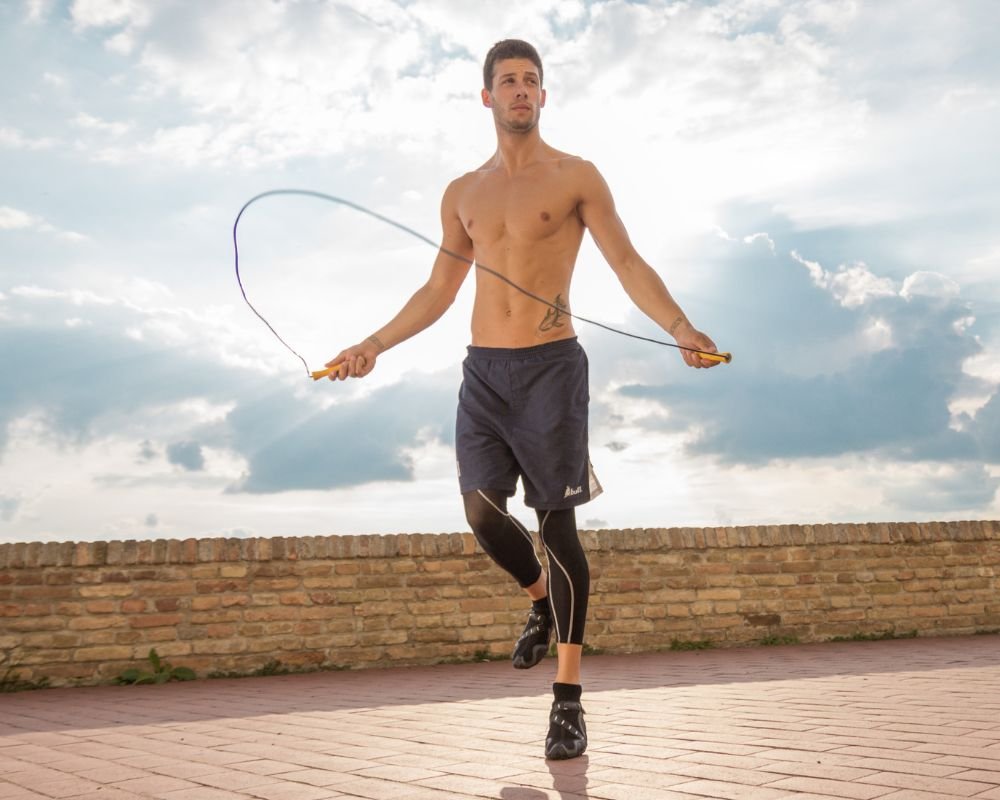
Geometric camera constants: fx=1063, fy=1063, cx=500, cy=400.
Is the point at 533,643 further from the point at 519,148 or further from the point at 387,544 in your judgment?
the point at 387,544

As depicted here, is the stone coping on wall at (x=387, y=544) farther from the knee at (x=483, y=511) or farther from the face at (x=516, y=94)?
the face at (x=516, y=94)

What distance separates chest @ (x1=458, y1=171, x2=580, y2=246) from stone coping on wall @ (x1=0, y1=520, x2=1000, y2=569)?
4896 millimetres

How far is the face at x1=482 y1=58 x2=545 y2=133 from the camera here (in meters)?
3.78

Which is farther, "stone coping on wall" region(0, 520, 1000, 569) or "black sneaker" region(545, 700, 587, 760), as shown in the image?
"stone coping on wall" region(0, 520, 1000, 569)

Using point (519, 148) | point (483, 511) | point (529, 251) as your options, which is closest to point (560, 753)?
point (483, 511)

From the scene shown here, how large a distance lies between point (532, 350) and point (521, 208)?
520mm

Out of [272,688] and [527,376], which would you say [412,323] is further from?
[272,688]

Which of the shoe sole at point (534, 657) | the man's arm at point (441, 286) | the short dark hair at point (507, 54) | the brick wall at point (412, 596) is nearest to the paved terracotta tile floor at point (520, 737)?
the shoe sole at point (534, 657)

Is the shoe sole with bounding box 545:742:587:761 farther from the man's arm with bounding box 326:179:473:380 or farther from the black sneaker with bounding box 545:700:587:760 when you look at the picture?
the man's arm with bounding box 326:179:473:380

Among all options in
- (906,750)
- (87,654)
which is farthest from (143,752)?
(87,654)

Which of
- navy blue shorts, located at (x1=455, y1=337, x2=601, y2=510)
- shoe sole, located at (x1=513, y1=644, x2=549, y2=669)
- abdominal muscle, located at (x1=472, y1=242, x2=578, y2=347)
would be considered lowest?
shoe sole, located at (x1=513, y1=644, x2=549, y2=669)

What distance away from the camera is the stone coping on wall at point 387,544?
7855 millimetres

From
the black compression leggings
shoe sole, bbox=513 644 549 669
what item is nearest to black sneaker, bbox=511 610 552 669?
shoe sole, bbox=513 644 549 669

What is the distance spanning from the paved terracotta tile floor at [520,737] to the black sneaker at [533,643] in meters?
0.30
